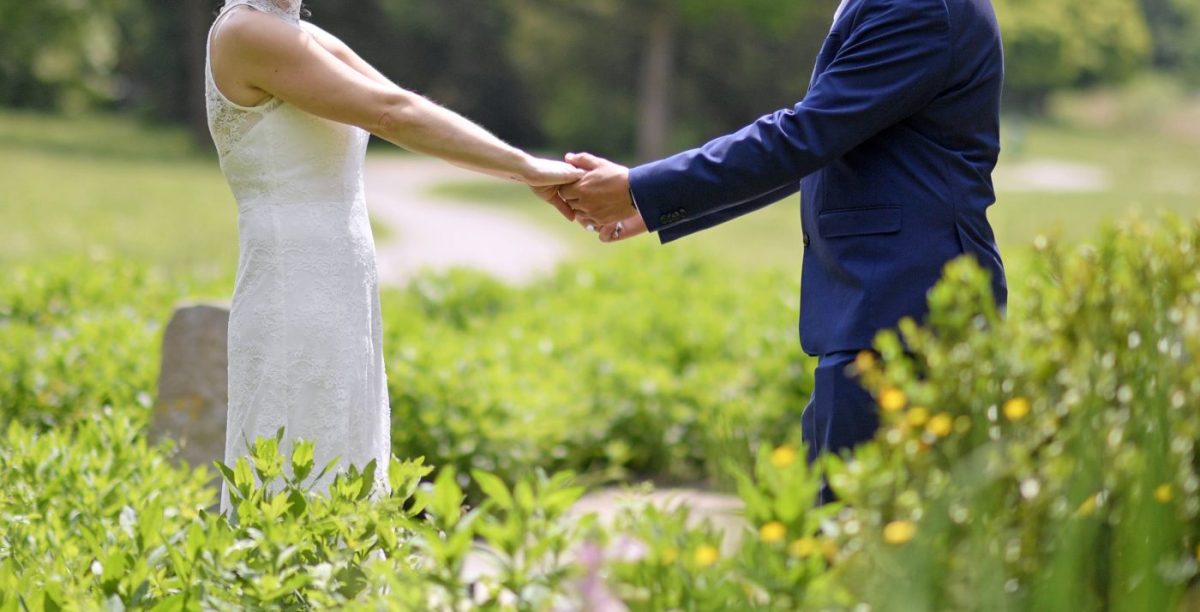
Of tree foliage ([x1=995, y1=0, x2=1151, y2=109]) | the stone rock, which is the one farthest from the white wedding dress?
tree foliage ([x1=995, y1=0, x2=1151, y2=109])

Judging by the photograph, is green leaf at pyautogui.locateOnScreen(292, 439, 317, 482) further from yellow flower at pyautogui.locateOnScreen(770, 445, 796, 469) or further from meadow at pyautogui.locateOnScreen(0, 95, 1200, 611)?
yellow flower at pyautogui.locateOnScreen(770, 445, 796, 469)

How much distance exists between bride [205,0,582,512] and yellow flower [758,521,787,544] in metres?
1.54

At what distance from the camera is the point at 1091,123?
2227 inches

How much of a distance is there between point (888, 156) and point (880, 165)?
3 cm

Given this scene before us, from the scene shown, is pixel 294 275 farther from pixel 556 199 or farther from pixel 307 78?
pixel 556 199

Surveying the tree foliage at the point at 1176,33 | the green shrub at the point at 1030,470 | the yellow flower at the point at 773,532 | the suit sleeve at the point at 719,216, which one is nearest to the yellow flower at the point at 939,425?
the green shrub at the point at 1030,470

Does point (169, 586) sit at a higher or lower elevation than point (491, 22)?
lower

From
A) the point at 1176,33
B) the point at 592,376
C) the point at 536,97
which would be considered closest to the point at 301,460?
the point at 592,376

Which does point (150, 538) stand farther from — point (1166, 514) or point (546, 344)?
point (546, 344)

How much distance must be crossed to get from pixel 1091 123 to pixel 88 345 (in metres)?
56.2

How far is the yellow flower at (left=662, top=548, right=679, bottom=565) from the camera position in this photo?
1860 mm

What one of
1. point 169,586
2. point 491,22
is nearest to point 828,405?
point 169,586

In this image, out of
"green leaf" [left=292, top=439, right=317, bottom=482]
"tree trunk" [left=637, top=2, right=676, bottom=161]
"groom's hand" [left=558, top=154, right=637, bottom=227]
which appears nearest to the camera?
"green leaf" [left=292, top=439, right=317, bottom=482]

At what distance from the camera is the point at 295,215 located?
10.1ft
